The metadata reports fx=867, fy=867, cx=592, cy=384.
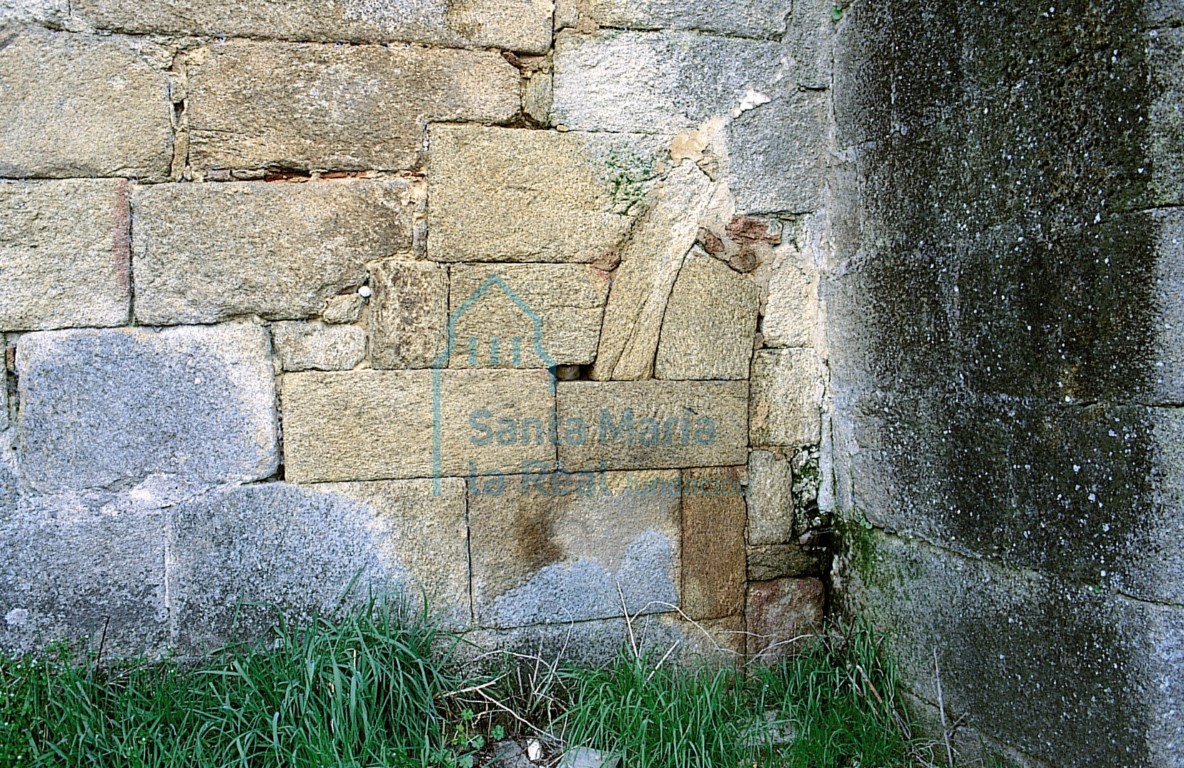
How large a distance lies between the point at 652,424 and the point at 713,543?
0.45 meters

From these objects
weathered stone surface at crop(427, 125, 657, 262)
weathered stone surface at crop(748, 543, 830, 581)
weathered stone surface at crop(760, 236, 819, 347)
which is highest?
weathered stone surface at crop(427, 125, 657, 262)

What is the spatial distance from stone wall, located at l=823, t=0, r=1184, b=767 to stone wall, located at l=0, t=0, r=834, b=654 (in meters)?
0.31

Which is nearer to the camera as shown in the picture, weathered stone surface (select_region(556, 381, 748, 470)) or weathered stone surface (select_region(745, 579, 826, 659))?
weathered stone surface (select_region(556, 381, 748, 470))

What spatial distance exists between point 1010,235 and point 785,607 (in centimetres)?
142

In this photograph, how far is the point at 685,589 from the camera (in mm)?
2857

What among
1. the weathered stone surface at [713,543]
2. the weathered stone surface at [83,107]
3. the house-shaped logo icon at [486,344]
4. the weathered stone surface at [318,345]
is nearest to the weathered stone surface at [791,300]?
the weathered stone surface at [713,543]

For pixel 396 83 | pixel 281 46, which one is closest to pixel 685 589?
pixel 396 83

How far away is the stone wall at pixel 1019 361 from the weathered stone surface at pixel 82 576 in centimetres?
219

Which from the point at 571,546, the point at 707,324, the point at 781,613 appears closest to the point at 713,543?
the point at 781,613

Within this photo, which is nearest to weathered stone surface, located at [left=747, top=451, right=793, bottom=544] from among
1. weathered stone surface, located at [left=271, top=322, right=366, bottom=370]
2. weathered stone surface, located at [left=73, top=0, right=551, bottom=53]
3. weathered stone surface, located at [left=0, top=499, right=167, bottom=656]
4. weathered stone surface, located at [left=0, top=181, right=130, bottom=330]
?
weathered stone surface, located at [left=271, top=322, right=366, bottom=370]

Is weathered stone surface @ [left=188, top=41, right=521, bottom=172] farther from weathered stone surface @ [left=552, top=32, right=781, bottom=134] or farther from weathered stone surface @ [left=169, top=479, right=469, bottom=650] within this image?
weathered stone surface @ [left=169, top=479, right=469, bottom=650]

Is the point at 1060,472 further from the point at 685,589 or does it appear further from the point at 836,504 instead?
the point at 685,589

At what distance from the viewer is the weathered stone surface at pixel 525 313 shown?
2.66m

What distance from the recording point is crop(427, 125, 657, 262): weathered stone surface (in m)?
2.62
